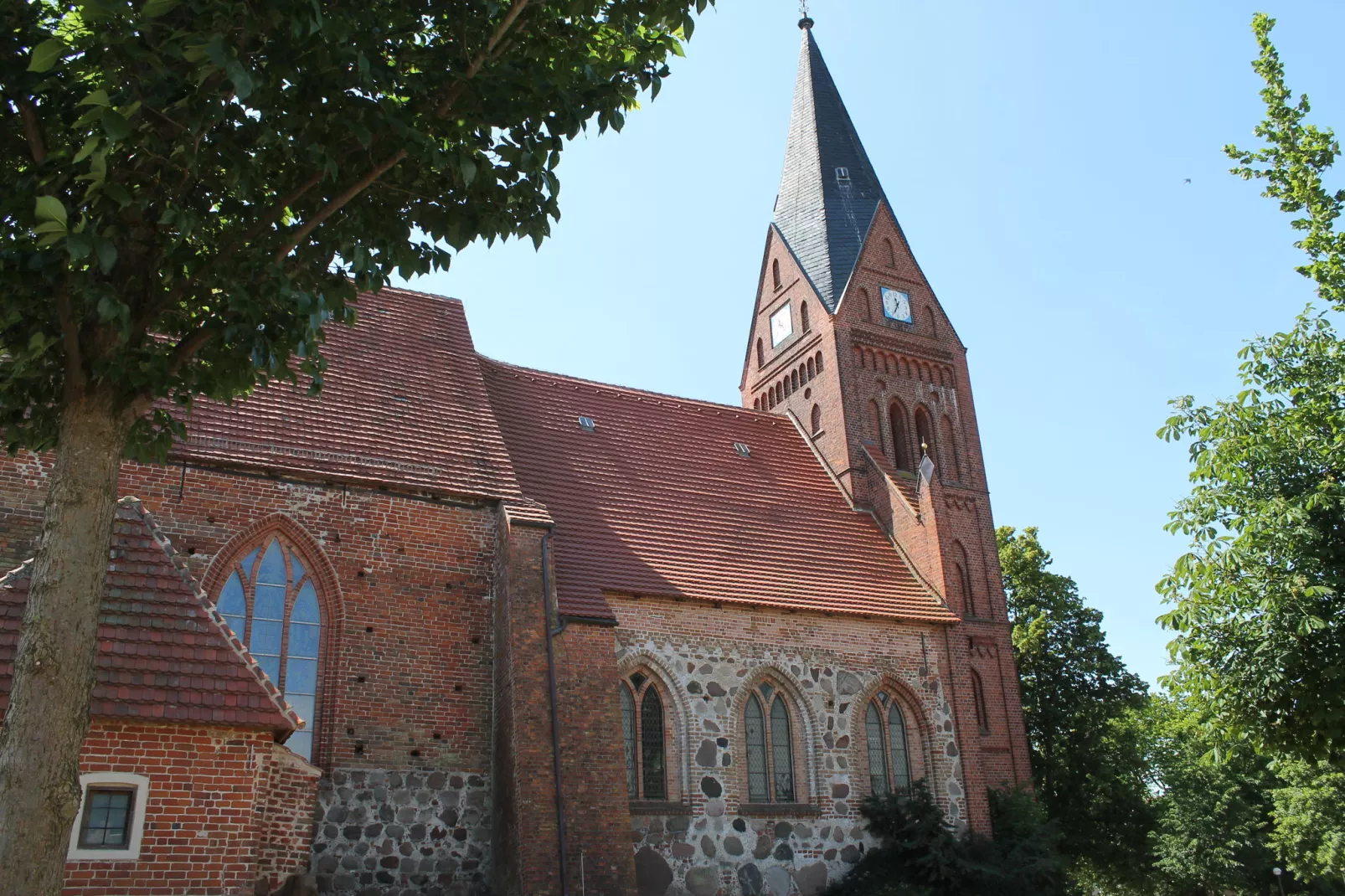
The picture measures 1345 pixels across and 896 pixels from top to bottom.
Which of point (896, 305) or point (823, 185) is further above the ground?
point (823, 185)

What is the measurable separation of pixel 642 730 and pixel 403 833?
14.5 ft

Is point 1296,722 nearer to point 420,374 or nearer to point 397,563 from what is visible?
point 397,563

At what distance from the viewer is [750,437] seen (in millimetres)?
23234

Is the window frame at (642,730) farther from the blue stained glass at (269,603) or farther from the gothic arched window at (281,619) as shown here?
the blue stained glass at (269,603)

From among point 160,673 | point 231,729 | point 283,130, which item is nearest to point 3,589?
point 160,673

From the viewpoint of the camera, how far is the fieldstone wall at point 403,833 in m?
12.5

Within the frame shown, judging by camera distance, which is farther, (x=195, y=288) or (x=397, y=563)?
(x=397, y=563)

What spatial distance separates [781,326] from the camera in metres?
26.5

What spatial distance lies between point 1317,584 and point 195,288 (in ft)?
33.7

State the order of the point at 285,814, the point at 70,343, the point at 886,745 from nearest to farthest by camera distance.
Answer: the point at 70,343
the point at 285,814
the point at 886,745

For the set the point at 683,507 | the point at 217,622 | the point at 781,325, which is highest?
the point at 781,325

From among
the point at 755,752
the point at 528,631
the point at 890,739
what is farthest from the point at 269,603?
the point at 890,739

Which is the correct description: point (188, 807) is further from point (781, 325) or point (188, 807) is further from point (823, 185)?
point (823, 185)

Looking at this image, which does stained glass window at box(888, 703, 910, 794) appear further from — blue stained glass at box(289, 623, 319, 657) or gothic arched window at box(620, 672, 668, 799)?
blue stained glass at box(289, 623, 319, 657)
